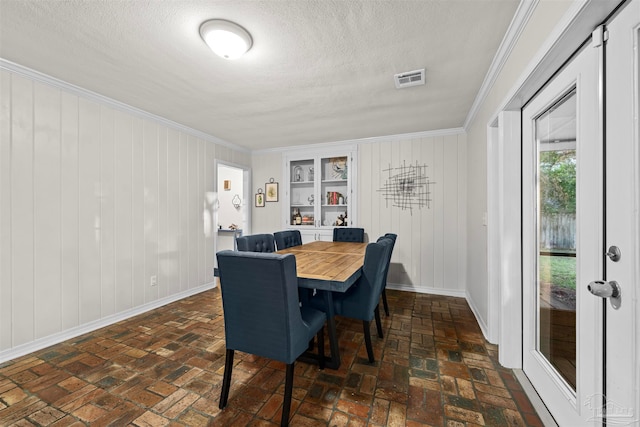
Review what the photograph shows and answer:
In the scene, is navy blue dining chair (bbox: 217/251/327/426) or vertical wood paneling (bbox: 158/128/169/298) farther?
vertical wood paneling (bbox: 158/128/169/298)

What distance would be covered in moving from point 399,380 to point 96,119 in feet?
12.2

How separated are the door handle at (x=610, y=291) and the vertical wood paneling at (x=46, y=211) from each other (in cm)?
380

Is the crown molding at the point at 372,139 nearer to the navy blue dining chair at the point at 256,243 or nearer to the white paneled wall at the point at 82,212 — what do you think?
the white paneled wall at the point at 82,212

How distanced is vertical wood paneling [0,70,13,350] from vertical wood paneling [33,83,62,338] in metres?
0.15

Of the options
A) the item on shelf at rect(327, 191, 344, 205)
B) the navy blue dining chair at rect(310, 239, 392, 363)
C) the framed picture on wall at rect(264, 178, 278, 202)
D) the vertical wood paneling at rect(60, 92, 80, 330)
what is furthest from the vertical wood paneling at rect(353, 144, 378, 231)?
the vertical wood paneling at rect(60, 92, 80, 330)

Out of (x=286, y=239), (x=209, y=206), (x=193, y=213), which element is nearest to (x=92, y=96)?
(x=193, y=213)

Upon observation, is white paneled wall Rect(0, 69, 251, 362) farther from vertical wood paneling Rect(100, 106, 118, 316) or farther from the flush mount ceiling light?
the flush mount ceiling light

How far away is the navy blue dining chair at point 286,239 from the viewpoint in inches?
130

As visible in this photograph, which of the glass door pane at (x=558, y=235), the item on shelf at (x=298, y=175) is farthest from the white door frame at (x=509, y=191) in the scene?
the item on shelf at (x=298, y=175)

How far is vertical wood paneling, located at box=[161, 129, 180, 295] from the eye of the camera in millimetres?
3439

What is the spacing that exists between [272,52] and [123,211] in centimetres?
244

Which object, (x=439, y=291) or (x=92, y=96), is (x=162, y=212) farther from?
(x=439, y=291)

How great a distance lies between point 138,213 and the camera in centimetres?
309

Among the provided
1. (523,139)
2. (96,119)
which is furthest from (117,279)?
(523,139)
